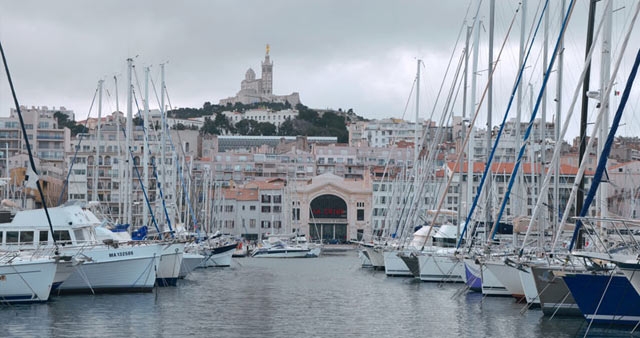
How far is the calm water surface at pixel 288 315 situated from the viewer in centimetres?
3266

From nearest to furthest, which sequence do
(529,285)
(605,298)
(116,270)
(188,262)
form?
(605,298) → (529,285) → (116,270) → (188,262)

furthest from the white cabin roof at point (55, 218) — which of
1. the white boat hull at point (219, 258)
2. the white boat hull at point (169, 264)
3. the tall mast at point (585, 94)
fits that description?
the white boat hull at point (219, 258)

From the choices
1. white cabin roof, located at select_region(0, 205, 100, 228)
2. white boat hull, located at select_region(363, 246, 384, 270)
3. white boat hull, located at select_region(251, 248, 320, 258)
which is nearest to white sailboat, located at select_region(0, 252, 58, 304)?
white cabin roof, located at select_region(0, 205, 100, 228)

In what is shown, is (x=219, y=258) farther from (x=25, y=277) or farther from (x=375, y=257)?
(x=25, y=277)

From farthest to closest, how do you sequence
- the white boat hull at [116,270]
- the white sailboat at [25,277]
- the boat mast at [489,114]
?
the boat mast at [489,114] < the white boat hull at [116,270] < the white sailboat at [25,277]

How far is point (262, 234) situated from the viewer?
480 ft

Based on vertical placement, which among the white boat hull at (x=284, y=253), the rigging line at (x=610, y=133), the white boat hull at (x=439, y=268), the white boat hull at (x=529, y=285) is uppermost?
the rigging line at (x=610, y=133)

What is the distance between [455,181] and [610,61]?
257 ft

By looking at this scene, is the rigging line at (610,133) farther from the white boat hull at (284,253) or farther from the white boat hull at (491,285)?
the white boat hull at (284,253)

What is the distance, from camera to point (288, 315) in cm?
3866

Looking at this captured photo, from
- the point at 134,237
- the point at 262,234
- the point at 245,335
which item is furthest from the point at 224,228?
the point at 245,335


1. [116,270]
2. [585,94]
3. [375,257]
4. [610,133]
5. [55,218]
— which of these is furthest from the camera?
[375,257]

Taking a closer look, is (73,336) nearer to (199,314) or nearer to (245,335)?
(245,335)

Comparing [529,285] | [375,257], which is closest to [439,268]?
[529,285]
